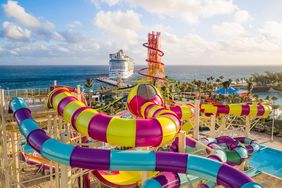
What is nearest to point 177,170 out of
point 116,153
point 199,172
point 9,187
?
point 199,172

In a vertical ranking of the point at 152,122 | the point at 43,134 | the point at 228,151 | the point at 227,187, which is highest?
the point at 152,122

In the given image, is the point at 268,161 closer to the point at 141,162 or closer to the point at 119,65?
the point at 141,162

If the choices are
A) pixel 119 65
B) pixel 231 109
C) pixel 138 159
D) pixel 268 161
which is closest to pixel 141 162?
pixel 138 159

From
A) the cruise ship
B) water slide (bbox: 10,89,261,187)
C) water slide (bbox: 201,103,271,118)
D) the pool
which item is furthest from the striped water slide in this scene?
the cruise ship

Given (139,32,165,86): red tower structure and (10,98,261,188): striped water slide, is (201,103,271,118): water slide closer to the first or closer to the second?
(139,32,165,86): red tower structure

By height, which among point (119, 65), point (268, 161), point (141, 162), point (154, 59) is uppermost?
point (119, 65)

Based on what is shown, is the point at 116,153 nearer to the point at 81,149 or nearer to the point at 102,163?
the point at 102,163

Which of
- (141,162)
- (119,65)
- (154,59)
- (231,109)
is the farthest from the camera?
(119,65)

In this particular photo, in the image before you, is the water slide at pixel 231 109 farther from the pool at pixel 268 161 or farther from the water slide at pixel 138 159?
the water slide at pixel 138 159
